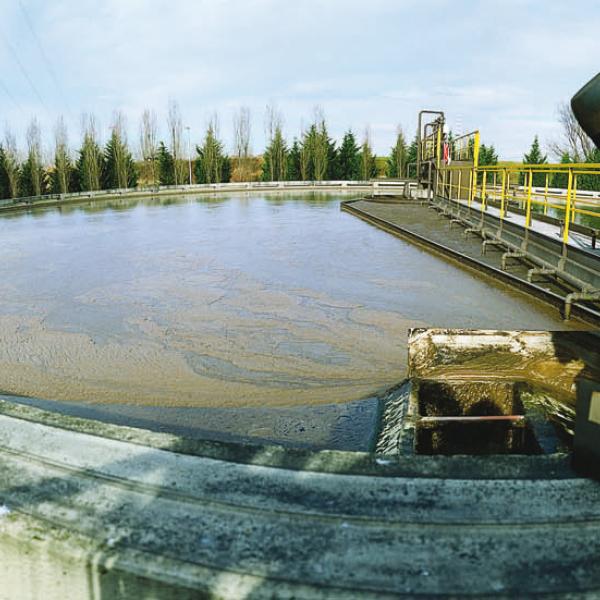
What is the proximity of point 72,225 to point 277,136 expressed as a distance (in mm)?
30316

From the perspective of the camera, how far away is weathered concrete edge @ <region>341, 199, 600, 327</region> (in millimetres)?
5078

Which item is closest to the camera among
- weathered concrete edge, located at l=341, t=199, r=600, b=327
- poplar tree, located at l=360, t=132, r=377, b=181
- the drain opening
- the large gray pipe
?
the large gray pipe

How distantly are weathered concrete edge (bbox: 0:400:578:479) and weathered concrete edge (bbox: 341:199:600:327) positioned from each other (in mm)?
3582

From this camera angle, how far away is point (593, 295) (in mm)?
4875

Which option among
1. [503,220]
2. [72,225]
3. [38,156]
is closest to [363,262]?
[503,220]

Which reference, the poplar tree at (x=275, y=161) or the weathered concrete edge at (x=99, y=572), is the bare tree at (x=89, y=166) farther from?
the weathered concrete edge at (x=99, y=572)

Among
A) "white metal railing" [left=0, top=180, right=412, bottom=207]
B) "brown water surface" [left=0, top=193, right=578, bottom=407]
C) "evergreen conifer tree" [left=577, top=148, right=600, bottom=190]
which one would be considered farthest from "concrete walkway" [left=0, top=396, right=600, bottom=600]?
"white metal railing" [left=0, top=180, right=412, bottom=207]

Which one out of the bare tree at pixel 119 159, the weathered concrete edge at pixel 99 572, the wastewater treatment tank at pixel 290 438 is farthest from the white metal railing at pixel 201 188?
the weathered concrete edge at pixel 99 572

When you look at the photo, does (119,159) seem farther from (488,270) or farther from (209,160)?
(488,270)

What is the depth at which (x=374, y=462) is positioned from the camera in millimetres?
1755

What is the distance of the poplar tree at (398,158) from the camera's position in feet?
135

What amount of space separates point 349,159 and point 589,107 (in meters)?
43.0

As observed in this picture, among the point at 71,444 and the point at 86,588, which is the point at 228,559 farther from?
the point at 71,444

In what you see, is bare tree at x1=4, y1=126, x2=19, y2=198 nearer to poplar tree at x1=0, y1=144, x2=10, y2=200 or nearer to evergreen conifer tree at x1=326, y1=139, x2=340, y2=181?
poplar tree at x1=0, y1=144, x2=10, y2=200
